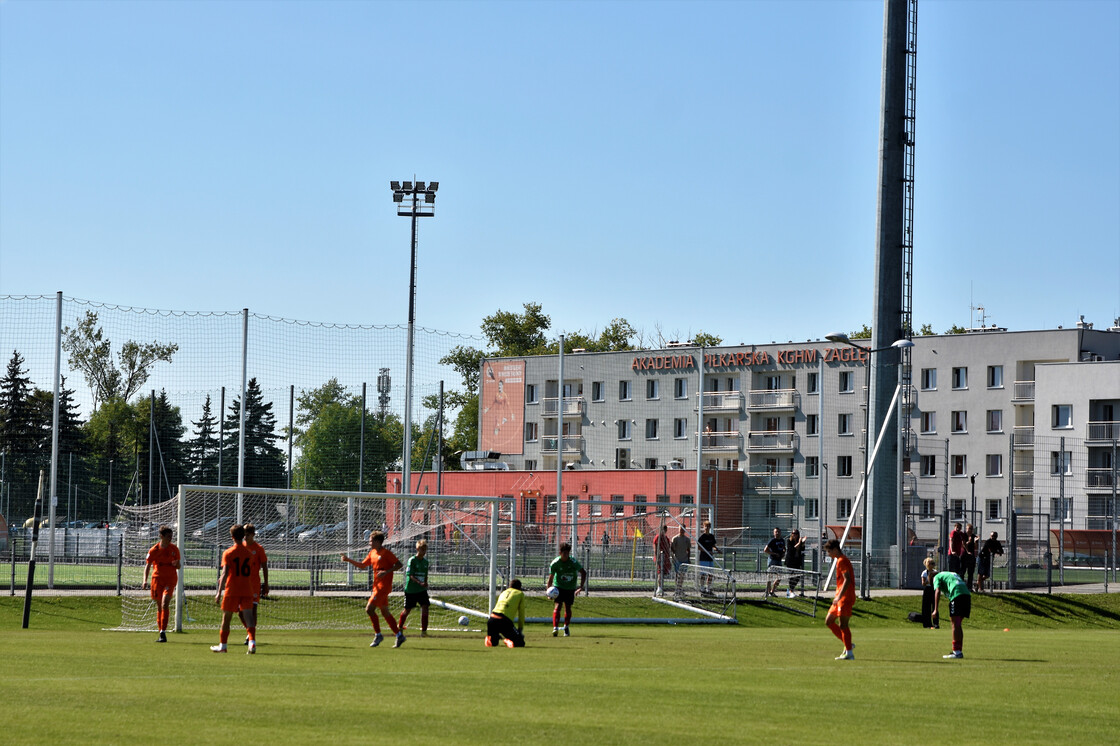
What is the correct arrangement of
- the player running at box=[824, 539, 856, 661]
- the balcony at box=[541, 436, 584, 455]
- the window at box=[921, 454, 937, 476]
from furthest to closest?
the window at box=[921, 454, 937, 476] → the balcony at box=[541, 436, 584, 455] → the player running at box=[824, 539, 856, 661]

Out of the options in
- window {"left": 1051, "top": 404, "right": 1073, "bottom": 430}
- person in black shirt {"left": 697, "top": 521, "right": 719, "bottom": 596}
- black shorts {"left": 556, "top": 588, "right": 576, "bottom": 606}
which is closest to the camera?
black shorts {"left": 556, "top": 588, "right": 576, "bottom": 606}

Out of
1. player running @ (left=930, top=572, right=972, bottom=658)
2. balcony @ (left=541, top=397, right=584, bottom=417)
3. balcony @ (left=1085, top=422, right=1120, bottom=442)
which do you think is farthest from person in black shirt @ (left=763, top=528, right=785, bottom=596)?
balcony @ (left=1085, top=422, right=1120, bottom=442)

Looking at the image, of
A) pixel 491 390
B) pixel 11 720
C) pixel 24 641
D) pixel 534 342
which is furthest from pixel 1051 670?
pixel 534 342

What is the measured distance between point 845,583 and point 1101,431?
60.6m

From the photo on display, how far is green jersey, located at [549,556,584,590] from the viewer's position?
1010 inches

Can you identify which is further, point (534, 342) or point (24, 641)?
point (534, 342)

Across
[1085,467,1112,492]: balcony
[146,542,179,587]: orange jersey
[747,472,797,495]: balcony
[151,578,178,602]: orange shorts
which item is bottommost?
[151,578,178,602]: orange shorts

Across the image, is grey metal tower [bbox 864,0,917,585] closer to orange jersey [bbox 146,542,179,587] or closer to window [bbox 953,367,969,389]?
orange jersey [bbox 146,542,179,587]

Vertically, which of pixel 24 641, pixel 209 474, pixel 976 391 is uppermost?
pixel 976 391

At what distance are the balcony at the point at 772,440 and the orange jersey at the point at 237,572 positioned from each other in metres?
66.1

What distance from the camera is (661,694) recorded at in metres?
14.7

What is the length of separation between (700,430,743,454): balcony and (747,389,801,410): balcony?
2.35 m

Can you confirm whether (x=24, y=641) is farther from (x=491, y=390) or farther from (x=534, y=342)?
→ (x=534, y=342)

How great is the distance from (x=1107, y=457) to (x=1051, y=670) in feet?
193
